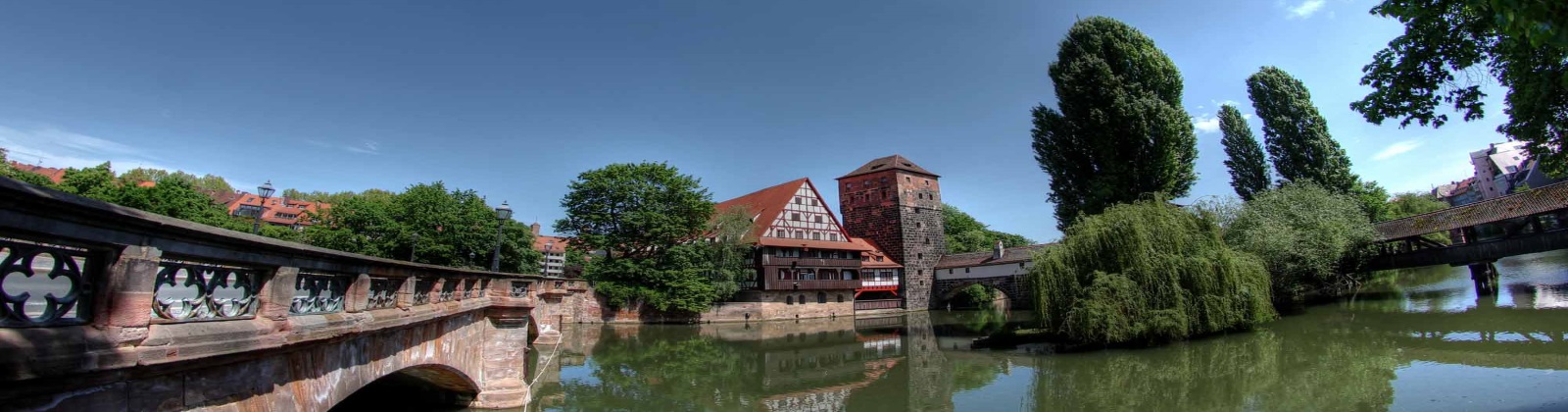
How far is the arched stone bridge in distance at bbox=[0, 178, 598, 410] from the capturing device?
2.36m

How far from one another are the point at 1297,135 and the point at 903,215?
23225mm

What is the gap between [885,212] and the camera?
46875 mm

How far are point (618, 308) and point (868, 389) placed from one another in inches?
910

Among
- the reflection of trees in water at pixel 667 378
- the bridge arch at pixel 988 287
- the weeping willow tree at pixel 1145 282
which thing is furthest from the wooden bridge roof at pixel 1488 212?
the reflection of trees in water at pixel 667 378

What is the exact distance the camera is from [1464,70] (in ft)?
29.2

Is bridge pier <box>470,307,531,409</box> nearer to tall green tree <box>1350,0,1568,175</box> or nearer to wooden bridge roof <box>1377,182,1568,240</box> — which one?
tall green tree <box>1350,0,1568,175</box>

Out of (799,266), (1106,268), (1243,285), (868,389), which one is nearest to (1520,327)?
(1243,285)

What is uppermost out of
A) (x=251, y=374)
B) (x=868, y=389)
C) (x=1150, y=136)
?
(x=1150, y=136)

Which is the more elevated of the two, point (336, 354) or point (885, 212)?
point (885, 212)

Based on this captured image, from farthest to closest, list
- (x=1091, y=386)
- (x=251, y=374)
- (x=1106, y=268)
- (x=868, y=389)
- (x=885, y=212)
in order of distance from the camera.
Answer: (x=885, y=212)
(x=1106, y=268)
(x=868, y=389)
(x=1091, y=386)
(x=251, y=374)

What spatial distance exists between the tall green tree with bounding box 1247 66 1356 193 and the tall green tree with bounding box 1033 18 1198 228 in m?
15.6

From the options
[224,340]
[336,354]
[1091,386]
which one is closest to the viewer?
[224,340]

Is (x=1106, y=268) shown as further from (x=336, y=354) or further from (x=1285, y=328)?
(x=336, y=354)

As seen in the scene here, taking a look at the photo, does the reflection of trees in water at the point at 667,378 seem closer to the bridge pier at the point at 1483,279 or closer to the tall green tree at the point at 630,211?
the tall green tree at the point at 630,211
